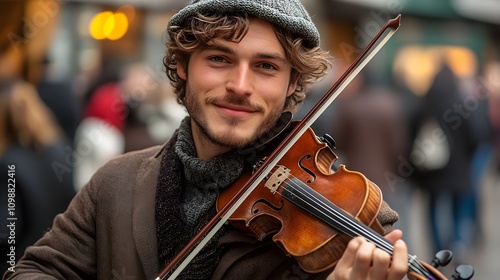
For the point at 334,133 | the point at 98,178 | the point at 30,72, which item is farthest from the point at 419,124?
the point at 98,178

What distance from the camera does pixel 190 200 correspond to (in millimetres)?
2570

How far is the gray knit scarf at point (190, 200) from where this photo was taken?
245cm

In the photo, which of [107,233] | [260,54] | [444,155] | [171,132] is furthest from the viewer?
[444,155]

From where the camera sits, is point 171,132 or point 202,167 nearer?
point 202,167

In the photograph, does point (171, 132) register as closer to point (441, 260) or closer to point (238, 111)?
point (238, 111)

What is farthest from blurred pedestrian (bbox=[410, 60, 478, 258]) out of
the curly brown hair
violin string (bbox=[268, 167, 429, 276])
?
violin string (bbox=[268, 167, 429, 276])

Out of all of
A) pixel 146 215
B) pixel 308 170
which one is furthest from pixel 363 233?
pixel 146 215

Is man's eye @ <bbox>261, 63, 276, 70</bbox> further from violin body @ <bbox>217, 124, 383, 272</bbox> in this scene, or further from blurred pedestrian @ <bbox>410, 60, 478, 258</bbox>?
blurred pedestrian @ <bbox>410, 60, 478, 258</bbox>

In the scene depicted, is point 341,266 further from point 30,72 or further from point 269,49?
point 30,72

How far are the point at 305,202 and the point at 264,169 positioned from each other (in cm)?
15

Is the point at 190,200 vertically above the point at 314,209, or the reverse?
the point at 314,209

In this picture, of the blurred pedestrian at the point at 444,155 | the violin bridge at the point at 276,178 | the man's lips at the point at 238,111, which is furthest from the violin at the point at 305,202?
the blurred pedestrian at the point at 444,155

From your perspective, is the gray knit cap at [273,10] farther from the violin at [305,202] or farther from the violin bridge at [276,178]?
the violin bridge at [276,178]

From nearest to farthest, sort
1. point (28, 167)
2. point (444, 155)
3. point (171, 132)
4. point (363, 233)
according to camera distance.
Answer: point (363, 233)
point (28, 167)
point (171, 132)
point (444, 155)
